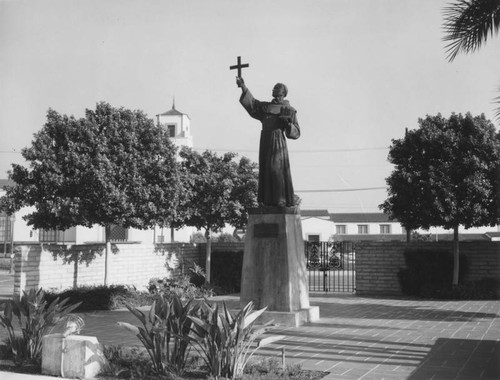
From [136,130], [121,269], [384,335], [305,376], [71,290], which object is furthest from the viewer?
[121,269]

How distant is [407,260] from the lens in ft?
53.0

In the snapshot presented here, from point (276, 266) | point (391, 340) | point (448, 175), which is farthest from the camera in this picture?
point (448, 175)

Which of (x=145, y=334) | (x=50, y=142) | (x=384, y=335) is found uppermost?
(x=50, y=142)

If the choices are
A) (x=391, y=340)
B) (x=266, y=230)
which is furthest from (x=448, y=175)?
(x=391, y=340)

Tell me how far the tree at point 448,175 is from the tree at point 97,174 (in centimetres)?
628

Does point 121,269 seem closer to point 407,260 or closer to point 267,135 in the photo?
point 267,135

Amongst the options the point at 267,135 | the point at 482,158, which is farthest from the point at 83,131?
the point at 482,158

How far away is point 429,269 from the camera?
15.7 metres

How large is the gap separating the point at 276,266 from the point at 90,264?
20.4 feet

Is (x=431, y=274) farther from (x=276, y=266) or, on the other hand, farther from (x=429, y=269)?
(x=276, y=266)

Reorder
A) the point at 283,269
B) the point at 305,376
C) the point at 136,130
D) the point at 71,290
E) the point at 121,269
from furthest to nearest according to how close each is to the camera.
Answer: the point at 121,269
the point at 136,130
the point at 71,290
the point at 283,269
the point at 305,376

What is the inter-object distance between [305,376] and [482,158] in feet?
34.4

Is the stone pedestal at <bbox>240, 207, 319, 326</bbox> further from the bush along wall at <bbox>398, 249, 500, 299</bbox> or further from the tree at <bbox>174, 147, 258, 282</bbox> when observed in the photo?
the bush along wall at <bbox>398, 249, 500, 299</bbox>

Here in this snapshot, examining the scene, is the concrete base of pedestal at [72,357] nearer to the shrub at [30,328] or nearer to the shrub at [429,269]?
the shrub at [30,328]
